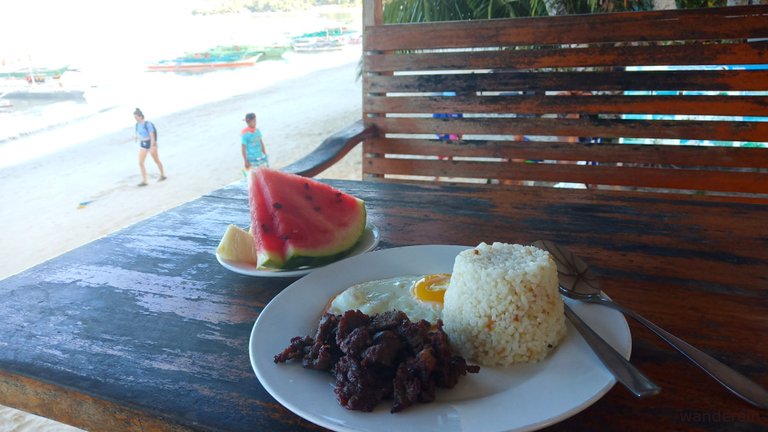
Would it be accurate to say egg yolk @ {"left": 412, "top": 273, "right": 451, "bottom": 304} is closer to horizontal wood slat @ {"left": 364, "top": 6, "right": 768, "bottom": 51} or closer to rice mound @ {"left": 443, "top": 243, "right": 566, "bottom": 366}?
rice mound @ {"left": 443, "top": 243, "right": 566, "bottom": 366}

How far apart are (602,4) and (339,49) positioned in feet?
71.0

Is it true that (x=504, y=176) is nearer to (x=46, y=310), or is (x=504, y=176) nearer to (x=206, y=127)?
(x=46, y=310)

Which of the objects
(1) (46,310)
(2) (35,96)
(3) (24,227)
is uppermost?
(1) (46,310)

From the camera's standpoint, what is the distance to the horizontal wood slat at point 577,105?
6.39 feet

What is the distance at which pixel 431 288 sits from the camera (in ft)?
2.60

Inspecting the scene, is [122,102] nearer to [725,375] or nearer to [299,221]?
[299,221]

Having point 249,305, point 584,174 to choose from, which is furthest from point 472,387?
point 584,174

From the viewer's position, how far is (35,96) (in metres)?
14.3

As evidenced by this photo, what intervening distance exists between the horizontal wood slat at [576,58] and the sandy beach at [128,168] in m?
2.50

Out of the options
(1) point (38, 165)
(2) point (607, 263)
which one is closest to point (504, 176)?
(2) point (607, 263)

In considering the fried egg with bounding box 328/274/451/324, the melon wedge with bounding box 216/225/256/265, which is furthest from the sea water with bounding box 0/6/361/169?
the fried egg with bounding box 328/274/451/324

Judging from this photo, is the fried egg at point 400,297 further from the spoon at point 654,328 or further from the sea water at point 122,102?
the sea water at point 122,102

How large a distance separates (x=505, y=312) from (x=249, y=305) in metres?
0.40

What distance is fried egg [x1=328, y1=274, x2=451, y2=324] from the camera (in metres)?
0.75
